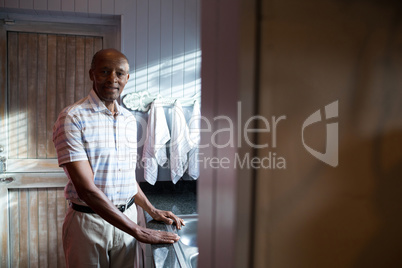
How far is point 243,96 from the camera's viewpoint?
27cm

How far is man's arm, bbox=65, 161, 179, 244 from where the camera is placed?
128 centimetres

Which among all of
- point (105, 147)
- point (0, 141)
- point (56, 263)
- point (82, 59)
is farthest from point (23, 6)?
point (56, 263)

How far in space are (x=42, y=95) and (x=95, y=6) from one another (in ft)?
2.67

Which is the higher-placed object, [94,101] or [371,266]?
[94,101]

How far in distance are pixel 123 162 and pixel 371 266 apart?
130cm

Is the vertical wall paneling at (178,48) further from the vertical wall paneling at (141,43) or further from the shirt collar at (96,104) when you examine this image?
the shirt collar at (96,104)

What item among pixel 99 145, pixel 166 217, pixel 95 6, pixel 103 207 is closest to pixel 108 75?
pixel 99 145

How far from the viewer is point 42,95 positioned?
2480 mm

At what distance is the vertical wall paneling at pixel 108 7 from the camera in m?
2.37

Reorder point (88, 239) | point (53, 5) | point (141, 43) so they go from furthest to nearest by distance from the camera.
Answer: point (141, 43) → point (53, 5) → point (88, 239)

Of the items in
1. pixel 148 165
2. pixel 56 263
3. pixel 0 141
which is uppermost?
pixel 0 141

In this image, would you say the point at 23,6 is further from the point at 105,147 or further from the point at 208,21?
the point at 208,21

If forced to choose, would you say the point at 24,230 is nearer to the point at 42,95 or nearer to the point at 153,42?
the point at 42,95

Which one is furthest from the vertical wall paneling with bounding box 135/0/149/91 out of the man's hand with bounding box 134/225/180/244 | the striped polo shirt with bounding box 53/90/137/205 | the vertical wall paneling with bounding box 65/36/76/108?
the man's hand with bounding box 134/225/180/244
